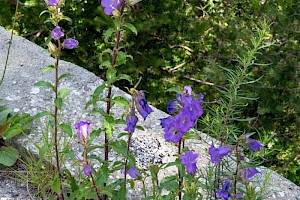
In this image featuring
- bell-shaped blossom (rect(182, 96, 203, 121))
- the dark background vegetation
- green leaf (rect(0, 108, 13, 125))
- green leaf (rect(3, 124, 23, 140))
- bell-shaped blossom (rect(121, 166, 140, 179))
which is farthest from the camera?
the dark background vegetation

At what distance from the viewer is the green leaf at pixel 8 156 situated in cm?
252

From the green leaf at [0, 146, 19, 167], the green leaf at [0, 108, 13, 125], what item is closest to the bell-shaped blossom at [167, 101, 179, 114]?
the green leaf at [0, 146, 19, 167]

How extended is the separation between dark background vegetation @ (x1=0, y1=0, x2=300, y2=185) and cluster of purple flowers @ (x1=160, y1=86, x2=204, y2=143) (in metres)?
2.03

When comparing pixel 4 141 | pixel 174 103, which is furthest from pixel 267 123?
pixel 174 103

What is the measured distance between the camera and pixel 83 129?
5.97 ft

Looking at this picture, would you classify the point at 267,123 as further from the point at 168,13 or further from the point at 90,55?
the point at 90,55

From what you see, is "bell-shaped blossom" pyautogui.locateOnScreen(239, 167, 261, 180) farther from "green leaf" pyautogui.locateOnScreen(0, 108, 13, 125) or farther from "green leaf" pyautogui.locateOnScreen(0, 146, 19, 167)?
"green leaf" pyautogui.locateOnScreen(0, 108, 13, 125)

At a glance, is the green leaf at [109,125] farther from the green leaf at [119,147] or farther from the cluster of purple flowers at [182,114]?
the cluster of purple flowers at [182,114]

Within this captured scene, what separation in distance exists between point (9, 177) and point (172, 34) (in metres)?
2.44

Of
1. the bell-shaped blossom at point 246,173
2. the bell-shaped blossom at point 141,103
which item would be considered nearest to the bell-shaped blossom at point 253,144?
the bell-shaped blossom at point 246,173

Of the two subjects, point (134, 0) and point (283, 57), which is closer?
point (134, 0)

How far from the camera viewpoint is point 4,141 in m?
2.68

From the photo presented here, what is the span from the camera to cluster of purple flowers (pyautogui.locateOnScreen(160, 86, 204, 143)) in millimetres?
1703

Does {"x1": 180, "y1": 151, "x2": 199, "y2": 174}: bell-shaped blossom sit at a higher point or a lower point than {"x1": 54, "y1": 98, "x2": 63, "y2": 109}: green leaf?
lower
